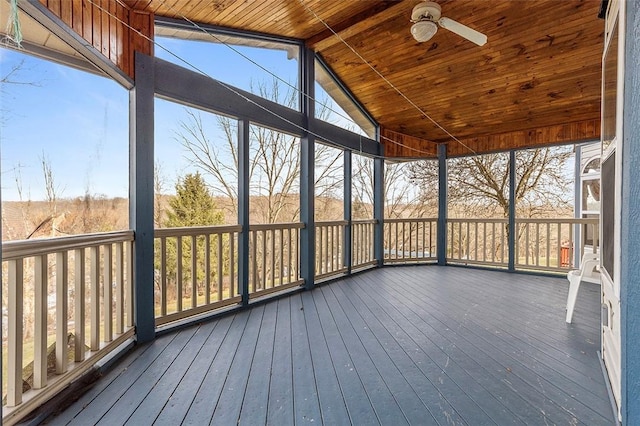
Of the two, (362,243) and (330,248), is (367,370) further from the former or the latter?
(362,243)

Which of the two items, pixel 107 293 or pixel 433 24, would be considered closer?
pixel 107 293

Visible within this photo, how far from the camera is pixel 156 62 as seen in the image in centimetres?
262

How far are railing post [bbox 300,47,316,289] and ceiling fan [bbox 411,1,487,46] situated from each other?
1.72 metres

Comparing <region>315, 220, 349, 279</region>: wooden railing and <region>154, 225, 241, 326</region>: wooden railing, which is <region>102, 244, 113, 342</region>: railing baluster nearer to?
<region>154, 225, 241, 326</region>: wooden railing

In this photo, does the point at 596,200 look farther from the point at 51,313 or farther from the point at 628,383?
the point at 51,313

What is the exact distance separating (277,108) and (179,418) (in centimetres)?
315

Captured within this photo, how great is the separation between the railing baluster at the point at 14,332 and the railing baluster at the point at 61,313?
0.26 m

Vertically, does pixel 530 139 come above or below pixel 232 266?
above

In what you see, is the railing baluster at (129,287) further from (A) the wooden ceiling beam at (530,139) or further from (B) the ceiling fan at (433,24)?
(A) the wooden ceiling beam at (530,139)

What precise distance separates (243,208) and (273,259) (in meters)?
0.81

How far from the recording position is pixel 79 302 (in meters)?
1.99

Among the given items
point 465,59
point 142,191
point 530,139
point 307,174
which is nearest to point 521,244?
point 530,139

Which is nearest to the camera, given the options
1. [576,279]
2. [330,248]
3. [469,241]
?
[576,279]

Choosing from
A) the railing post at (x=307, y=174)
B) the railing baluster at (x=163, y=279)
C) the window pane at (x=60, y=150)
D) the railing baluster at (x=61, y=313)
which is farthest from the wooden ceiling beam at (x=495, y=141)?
the railing baluster at (x=61, y=313)
